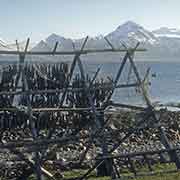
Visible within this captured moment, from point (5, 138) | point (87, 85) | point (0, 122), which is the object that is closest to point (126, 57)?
point (87, 85)

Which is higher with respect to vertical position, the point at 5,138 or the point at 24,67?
the point at 24,67

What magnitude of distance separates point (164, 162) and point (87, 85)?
4174 mm

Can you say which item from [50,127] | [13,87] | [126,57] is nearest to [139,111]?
[126,57]

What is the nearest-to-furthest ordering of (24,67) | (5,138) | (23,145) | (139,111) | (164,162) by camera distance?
1. (23,145)
2. (24,67)
3. (139,111)
4. (164,162)
5. (5,138)

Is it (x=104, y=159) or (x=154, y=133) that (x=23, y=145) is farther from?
(x=154, y=133)

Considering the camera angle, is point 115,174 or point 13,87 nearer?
point 115,174

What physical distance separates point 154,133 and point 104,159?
45.7ft

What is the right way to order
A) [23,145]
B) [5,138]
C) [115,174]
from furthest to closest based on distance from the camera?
1. [5,138]
2. [115,174]
3. [23,145]

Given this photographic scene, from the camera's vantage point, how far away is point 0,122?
14.7 metres

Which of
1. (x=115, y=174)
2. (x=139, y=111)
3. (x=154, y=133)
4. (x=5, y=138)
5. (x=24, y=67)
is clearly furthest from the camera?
(x=154, y=133)

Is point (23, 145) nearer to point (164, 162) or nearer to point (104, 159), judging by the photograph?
point (104, 159)

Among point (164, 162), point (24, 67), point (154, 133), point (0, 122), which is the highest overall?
point (24, 67)

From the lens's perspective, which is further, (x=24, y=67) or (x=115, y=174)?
(x=24, y=67)

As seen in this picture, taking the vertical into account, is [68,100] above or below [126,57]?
below
